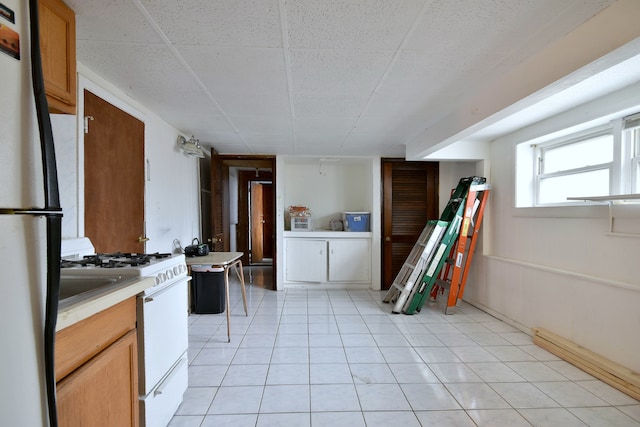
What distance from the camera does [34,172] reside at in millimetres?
787

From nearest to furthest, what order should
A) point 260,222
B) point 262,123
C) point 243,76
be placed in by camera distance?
point 243,76 < point 262,123 < point 260,222

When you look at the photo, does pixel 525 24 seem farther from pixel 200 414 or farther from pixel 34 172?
pixel 200 414

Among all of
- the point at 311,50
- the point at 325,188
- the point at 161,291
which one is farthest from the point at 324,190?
the point at 161,291

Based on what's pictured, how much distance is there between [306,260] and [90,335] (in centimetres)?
377

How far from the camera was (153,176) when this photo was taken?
8.75 ft

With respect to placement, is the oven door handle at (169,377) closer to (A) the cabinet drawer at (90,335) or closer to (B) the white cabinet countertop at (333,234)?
(A) the cabinet drawer at (90,335)

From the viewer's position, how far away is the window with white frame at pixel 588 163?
7.24 ft

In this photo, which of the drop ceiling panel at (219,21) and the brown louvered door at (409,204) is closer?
the drop ceiling panel at (219,21)

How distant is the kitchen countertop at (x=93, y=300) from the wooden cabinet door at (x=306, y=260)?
136 inches

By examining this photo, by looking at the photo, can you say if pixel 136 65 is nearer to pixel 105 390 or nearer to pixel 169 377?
pixel 105 390

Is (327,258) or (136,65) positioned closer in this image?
(136,65)

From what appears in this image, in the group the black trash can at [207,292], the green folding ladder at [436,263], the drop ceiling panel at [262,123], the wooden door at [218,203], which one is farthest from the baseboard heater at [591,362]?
the wooden door at [218,203]

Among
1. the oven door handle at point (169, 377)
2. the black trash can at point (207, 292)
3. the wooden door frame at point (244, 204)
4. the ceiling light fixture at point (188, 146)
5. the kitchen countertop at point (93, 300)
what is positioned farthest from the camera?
the wooden door frame at point (244, 204)

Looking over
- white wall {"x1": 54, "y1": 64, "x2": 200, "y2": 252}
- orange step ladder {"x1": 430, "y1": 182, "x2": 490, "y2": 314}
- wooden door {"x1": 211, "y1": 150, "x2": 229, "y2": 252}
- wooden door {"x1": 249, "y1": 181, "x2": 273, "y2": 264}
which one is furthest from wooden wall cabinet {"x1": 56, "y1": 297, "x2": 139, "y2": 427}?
wooden door {"x1": 249, "y1": 181, "x2": 273, "y2": 264}
